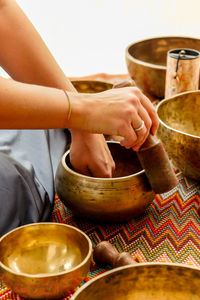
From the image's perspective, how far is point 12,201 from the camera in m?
1.08

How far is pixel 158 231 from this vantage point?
114 centimetres

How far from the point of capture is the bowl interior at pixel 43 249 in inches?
37.4

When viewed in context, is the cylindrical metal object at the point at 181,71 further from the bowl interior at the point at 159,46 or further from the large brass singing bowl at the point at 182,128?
the bowl interior at the point at 159,46

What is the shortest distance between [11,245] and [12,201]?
0.46 ft

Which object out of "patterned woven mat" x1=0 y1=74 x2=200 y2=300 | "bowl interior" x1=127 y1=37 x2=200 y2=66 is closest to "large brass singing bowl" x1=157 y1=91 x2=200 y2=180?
"patterned woven mat" x1=0 y1=74 x2=200 y2=300

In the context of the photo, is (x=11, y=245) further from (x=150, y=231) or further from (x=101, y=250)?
(x=150, y=231)

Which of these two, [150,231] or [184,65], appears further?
[184,65]

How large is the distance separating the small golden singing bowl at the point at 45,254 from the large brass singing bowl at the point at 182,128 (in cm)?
41

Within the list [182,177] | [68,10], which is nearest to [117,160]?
[182,177]

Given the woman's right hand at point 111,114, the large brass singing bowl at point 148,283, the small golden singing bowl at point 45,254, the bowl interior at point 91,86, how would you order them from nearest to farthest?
1. the large brass singing bowl at point 148,283
2. the small golden singing bowl at point 45,254
3. the woman's right hand at point 111,114
4. the bowl interior at point 91,86

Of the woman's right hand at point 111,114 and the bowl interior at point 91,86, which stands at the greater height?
the woman's right hand at point 111,114

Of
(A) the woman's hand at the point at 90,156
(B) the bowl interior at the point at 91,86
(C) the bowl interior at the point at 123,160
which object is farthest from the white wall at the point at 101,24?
(A) the woman's hand at the point at 90,156

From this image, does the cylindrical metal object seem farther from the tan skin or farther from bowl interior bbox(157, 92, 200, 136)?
the tan skin

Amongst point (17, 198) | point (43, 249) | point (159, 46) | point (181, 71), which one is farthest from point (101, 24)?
point (43, 249)
